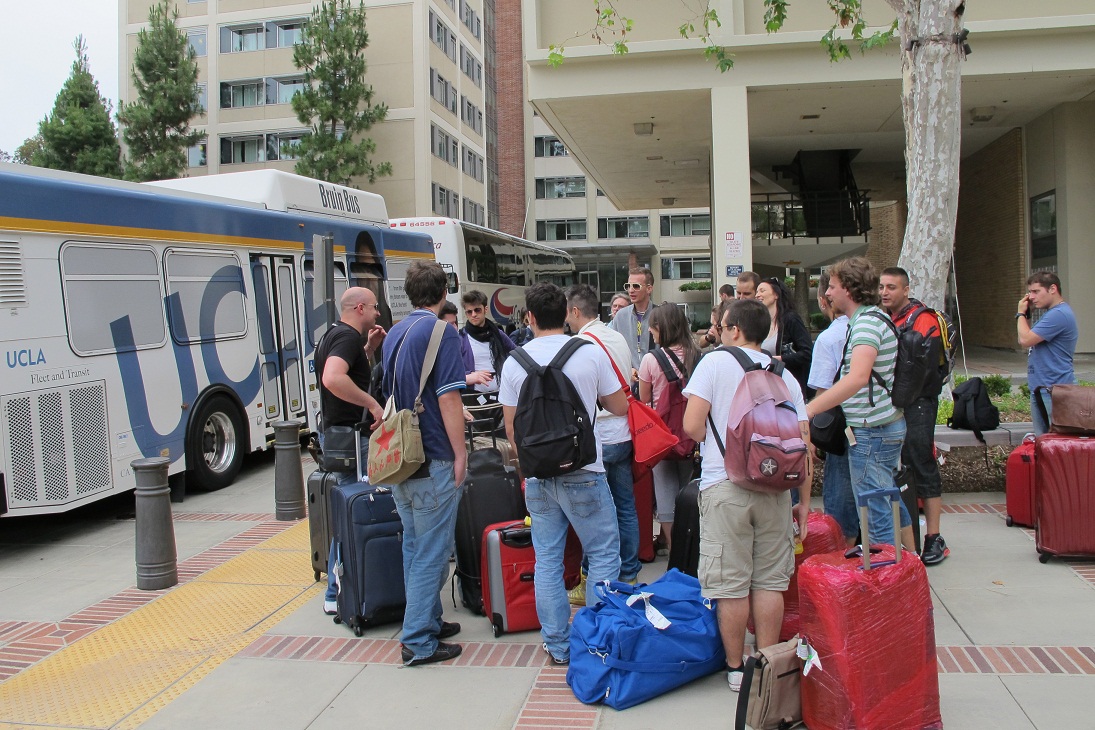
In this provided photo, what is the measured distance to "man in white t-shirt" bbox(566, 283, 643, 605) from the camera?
5227mm

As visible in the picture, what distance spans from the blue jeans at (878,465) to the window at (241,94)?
42.1 metres

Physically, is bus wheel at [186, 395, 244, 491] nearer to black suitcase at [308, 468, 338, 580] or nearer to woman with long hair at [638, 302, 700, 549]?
black suitcase at [308, 468, 338, 580]

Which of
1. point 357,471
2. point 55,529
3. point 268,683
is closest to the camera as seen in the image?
point 268,683

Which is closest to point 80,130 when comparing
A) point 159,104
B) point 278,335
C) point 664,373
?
point 159,104

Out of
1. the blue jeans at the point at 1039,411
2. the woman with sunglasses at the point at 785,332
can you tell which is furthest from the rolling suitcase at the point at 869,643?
the blue jeans at the point at 1039,411

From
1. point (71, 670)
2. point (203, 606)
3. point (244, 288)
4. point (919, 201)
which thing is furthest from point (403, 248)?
point (71, 670)

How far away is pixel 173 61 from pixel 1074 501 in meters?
39.4

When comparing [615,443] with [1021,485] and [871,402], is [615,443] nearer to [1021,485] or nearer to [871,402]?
[871,402]

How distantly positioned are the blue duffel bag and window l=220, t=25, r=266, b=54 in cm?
4393

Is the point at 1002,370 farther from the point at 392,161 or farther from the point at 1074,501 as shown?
the point at 392,161

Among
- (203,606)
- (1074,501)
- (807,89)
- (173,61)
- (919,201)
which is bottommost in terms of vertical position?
(203,606)

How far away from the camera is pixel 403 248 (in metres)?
14.4

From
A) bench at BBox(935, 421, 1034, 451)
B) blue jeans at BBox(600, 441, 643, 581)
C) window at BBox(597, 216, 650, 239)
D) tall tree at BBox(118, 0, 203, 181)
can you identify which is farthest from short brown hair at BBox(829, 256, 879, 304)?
window at BBox(597, 216, 650, 239)

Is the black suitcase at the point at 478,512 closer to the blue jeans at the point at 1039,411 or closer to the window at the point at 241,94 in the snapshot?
the blue jeans at the point at 1039,411
